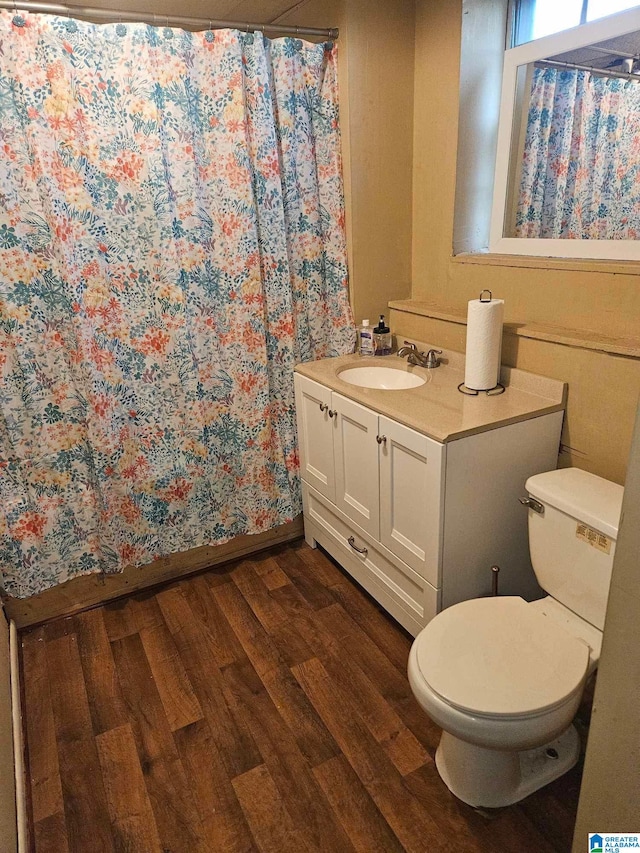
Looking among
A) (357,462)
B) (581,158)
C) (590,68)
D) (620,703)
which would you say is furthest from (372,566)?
(590,68)

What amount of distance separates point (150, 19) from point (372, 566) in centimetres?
202

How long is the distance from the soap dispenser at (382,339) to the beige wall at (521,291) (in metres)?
0.08

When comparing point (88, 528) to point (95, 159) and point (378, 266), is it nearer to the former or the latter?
point (95, 159)

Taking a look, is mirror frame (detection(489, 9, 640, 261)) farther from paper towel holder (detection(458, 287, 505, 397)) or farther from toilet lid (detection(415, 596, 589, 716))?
toilet lid (detection(415, 596, 589, 716))

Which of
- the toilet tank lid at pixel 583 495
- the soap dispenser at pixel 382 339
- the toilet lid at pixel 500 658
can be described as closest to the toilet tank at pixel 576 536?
the toilet tank lid at pixel 583 495

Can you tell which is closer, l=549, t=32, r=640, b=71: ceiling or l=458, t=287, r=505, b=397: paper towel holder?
l=549, t=32, r=640, b=71: ceiling

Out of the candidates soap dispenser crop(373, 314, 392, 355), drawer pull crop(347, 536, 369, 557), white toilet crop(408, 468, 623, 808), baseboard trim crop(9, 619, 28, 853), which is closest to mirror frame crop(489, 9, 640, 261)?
soap dispenser crop(373, 314, 392, 355)

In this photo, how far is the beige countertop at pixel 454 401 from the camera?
162 cm

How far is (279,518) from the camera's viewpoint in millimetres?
2461

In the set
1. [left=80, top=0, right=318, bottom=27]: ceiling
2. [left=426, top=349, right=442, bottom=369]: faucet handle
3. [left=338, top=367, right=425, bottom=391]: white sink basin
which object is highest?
[left=80, top=0, right=318, bottom=27]: ceiling

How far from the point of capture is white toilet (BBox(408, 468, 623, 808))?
1.24 m

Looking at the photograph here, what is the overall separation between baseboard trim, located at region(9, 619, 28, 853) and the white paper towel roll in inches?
69.9

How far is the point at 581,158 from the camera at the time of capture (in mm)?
1728

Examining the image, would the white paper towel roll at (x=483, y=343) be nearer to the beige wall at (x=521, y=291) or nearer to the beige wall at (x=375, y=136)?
the beige wall at (x=521, y=291)
